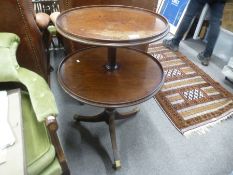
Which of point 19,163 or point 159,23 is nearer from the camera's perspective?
point 19,163

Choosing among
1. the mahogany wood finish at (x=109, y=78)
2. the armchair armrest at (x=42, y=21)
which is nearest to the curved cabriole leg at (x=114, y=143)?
the mahogany wood finish at (x=109, y=78)

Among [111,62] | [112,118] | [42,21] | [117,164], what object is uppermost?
[42,21]

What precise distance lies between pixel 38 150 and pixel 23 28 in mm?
720

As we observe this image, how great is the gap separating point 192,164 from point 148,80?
61 cm

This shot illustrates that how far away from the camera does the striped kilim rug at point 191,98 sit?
5.41 feet

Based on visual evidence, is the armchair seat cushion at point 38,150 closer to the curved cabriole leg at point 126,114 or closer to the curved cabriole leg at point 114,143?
the curved cabriole leg at point 114,143

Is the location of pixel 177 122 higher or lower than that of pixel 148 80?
lower

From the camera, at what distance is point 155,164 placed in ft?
4.37

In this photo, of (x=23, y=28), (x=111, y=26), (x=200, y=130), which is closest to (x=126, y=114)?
(x=200, y=130)

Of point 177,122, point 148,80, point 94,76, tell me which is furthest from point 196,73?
point 94,76

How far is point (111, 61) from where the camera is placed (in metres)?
1.30

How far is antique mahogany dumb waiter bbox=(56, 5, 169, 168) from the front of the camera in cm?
96

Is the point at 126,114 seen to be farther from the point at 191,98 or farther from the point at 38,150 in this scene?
the point at 38,150

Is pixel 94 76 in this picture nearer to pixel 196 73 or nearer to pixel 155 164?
pixel 155 164
